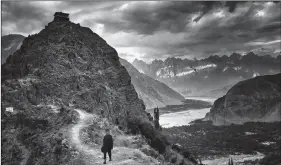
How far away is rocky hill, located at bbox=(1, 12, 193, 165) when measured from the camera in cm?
3708

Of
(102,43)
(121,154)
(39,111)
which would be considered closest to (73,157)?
(121,154)

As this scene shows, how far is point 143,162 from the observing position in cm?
3012

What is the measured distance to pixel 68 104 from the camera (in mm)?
54844

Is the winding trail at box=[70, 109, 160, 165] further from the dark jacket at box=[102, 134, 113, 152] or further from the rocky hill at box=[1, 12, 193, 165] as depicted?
the dark jacket at box=[102, 134, 113, 152]

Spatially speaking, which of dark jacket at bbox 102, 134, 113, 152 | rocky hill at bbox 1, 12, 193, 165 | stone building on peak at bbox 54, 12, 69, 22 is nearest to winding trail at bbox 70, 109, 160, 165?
rocky hill at bbox 1, 12, 193, 165

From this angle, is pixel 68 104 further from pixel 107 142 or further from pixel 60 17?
pixel 60 17

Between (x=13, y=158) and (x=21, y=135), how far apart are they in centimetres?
459

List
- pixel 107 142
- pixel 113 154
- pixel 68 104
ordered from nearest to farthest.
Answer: pixel 107 142 → pixel 113 154 → pixel 68 104

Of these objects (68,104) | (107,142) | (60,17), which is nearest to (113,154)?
(107,142)

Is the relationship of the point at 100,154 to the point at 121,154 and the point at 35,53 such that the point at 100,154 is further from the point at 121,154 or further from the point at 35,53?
the point at 35,53

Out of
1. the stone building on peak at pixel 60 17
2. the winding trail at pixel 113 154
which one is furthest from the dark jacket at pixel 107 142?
the stone building on peak at pixel 60 17

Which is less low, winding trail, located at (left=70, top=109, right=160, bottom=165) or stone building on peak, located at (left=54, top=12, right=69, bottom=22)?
stone building on peak, located at (left=54, top=12, right=69, bottom=22)

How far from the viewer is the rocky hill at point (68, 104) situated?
37.1m

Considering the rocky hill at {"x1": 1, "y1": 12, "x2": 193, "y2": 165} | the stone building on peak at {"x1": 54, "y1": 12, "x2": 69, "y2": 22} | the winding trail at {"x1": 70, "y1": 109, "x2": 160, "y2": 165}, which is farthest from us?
the stone building on peak at {"x1": 54, "y1": 12, "x2": 69, "y2": 22}
